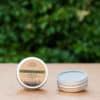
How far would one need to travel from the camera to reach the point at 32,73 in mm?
1221

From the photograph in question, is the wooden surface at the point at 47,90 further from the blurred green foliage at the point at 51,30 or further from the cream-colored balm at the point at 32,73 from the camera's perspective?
the blurred green foliage at the point at 51,30

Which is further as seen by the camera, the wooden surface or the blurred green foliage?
the blurred green foliage

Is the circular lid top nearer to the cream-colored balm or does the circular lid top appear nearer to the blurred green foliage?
the cream-colored balm

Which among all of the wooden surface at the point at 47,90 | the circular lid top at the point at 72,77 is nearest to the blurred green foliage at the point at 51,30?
the wooden surface at the point at 47,90

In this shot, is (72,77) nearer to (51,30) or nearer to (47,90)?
(47,90)

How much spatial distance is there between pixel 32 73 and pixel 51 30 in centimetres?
133

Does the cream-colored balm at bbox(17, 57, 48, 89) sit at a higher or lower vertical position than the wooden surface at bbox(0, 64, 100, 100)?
higher

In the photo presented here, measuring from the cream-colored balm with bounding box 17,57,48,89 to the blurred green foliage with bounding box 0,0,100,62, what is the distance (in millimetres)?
1230

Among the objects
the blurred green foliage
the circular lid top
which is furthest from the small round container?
the blurred green foliage

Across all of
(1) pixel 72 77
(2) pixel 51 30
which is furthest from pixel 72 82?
(2) pixel 51 30

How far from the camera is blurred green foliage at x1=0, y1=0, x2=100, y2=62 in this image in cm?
250

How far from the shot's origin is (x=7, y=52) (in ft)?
8.18

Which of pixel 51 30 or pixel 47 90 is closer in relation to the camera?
pixel 47 90

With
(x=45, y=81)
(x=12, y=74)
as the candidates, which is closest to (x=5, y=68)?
(x=12, y=74)
